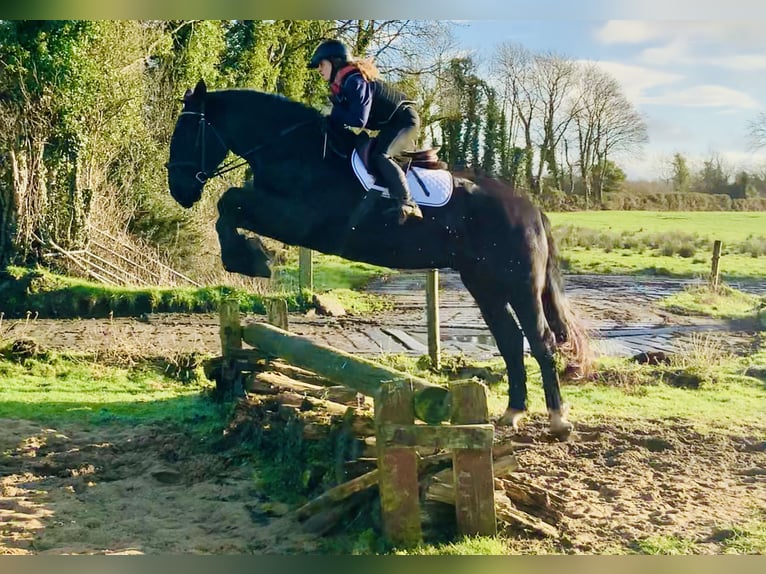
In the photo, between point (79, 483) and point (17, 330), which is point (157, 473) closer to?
point (79, 483)

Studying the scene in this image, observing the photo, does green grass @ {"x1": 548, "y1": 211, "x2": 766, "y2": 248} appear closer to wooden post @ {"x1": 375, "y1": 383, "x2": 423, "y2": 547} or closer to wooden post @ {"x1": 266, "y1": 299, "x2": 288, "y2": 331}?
wooden post @ {"x1": 266, "y1": 299, "x2": 288, "y2": 331}

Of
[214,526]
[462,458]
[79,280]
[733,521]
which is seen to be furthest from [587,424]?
[79,280]

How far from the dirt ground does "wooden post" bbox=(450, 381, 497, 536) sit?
0.26 meters

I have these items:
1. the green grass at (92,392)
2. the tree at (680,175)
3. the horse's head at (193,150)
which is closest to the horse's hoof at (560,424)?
the tree at (680,175)

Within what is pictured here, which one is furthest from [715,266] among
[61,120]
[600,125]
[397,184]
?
[61,120]

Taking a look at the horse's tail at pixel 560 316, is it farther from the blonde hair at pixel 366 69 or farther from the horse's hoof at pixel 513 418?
the blonde hair at pixel 366 69

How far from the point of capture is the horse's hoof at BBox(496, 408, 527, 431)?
18.0 feet

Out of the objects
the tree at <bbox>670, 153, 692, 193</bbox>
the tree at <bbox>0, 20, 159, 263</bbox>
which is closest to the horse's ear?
the tree at <bbox>0, 20, 159, 263</bbox>

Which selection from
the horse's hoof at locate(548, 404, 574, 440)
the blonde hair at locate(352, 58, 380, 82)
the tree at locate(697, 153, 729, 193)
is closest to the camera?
the blonde hair at locate(352, 58, 380, 82)

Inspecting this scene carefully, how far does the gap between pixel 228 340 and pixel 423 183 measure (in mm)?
2069

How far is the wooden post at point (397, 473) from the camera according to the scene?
13.2 feet

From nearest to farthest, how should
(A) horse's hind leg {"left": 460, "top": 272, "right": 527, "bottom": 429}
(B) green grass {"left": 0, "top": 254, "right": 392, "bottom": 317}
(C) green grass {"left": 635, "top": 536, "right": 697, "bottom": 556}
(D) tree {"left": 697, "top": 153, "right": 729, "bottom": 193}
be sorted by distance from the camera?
(C) green grass {"left": 635, "top": 536, "right": 697, "bottom": 556} → (A) horse's hind leg {"left": 460, "top": 272, "right": 527, "bottom": 429} → (D) tree {"left": 697, "top": 153, "right": 729, "bottom": 193} → (B) green grass {"left": 0, "top": 254, "right": 392, "bottom": 317}

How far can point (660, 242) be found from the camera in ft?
20.2

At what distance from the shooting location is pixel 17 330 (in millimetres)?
6695
